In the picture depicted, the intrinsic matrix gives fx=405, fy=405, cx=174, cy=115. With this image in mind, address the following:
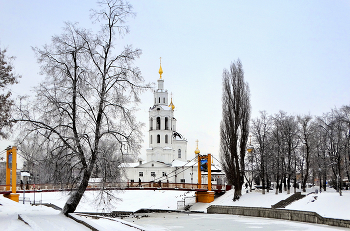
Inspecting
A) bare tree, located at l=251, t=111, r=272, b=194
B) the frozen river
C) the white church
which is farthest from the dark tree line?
the white church

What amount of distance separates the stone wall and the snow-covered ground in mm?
825

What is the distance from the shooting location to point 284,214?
27.7 meters

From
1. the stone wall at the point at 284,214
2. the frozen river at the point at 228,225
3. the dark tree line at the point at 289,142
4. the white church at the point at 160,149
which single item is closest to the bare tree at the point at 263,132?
the dark tree line at the point at 289,142

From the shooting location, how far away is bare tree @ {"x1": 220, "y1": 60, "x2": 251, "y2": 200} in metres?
41.5

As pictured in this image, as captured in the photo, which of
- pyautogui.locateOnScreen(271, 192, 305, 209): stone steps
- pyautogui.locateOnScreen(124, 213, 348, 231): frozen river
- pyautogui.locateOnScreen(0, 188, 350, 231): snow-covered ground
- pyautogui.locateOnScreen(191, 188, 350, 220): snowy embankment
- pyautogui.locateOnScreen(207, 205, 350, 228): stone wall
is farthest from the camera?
pyautogui.locateOnScreen(271, 192, 305, 209): stone steps

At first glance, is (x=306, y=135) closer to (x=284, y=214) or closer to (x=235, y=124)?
(x=235, y=124)

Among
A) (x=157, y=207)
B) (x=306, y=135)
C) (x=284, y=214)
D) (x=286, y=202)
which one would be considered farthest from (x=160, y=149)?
(x=284, y=214)

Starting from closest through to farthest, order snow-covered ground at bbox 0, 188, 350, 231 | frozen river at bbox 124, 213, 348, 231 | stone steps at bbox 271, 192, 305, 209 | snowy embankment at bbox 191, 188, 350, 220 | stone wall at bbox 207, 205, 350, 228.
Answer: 1. snow-covered ground at bbox 0, 188, 350, 231
2. frozen river at bbox 124, 213, 348, 231
3. stone wall at bbox 207, 205, 350, 228
4. snowy embankment at bbox 191, 188, 350, 220
5. stone steps at bbox 271, 192, 305, 209

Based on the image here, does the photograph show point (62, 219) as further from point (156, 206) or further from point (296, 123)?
point (296, 123)

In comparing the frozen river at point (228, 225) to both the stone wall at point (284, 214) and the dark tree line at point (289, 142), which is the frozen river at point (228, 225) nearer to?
the stone wall at point (284, 214)

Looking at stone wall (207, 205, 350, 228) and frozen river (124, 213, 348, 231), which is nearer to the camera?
frozen river (124, 213, 348, 231)

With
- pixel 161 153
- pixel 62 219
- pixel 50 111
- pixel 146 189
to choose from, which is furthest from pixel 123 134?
pixel 161 153

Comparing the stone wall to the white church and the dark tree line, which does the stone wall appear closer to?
the dark tree line

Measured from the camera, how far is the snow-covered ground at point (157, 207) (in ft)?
50.1
